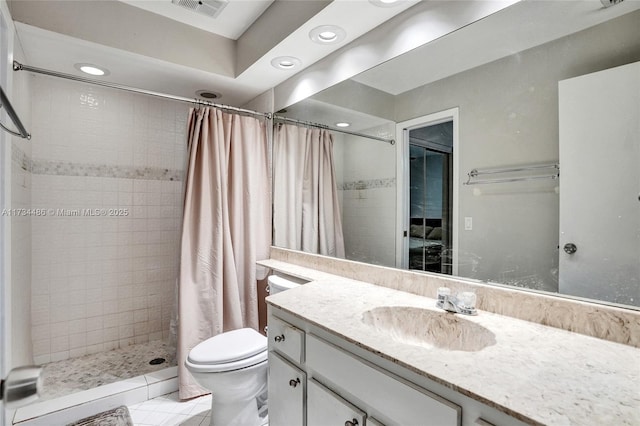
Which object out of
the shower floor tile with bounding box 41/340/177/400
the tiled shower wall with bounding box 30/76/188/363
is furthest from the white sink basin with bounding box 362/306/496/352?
the shower floor tile with bounding box 41/340/177/400

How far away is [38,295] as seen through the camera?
2.30m

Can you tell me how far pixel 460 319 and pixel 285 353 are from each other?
2.26ft

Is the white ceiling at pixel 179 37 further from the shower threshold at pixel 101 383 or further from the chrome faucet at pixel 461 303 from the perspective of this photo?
the shower threshold at pixel 101 383

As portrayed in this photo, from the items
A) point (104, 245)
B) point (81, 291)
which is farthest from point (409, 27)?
point (81, 291)

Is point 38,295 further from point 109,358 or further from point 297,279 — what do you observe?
point 297,279

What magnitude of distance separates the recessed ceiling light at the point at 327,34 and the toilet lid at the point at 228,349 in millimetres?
1725

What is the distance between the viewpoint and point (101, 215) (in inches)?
101

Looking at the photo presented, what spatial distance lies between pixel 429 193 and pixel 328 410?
102cm

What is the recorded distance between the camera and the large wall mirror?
3.18 ft

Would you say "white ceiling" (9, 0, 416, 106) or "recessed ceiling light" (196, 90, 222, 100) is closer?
"white ceiling" (9, 0, 416, 106)

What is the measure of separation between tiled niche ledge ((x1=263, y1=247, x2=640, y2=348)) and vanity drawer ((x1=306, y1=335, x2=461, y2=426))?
0.60 m

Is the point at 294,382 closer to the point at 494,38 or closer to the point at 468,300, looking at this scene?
the point at 468,300

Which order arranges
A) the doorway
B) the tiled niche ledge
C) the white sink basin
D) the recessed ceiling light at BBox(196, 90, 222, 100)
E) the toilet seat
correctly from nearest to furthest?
the tiled niche ledge, the white sink basin, the doorway, the toilet seat, the recessed ceiling light at BBox(196, 90, 222, 100)

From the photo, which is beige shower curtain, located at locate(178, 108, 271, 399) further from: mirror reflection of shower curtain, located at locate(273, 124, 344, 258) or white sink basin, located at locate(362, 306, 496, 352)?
white sink basin, located at locate(362, 306, 496, 352)
